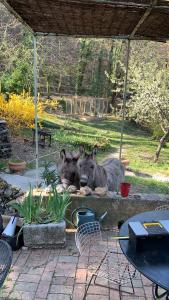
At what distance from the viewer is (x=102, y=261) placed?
3.27 meters

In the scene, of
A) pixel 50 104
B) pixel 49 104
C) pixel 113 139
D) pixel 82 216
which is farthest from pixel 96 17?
pixel 113 139

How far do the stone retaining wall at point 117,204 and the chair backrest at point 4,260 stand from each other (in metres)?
2.24

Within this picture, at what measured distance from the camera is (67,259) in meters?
4.09

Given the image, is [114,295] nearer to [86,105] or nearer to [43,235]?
[43,235]

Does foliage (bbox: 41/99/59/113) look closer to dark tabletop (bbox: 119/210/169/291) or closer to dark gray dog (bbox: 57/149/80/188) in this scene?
dark gray dog (bbox: 57/149/80/188)

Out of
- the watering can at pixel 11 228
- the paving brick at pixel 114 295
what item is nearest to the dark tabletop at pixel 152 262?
the paving brick at pixel 114 295

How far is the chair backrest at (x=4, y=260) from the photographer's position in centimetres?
234

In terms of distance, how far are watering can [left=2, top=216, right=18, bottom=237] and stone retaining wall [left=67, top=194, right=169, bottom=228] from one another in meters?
0.79

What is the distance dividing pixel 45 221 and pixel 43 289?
1.05 meters

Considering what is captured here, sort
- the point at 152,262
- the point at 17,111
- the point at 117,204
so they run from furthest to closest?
the point at 17,111
the point at 117,204
the point at 152,262

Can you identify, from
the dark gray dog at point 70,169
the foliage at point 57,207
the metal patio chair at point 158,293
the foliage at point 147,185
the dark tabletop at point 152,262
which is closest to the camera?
the dark tabletop at point 152,262

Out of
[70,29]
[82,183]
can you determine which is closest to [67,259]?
[82,183]

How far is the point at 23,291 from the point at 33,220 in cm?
109

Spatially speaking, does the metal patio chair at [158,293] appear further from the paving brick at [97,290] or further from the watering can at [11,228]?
the watering can at [11,228]
